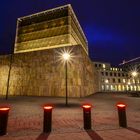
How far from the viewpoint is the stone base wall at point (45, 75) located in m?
19.8

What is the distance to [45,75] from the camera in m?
21.0

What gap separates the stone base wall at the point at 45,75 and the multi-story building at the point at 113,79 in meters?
43.2

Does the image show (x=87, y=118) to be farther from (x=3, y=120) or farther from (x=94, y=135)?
(x=3, y=120)

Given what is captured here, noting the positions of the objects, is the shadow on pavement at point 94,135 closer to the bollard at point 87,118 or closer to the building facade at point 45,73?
the bollard at point 87,118

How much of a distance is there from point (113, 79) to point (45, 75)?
51.3 m

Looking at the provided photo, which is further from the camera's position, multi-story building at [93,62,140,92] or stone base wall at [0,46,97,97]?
multi-story building at [93,62,140,92]

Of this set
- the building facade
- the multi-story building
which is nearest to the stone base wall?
the building facade

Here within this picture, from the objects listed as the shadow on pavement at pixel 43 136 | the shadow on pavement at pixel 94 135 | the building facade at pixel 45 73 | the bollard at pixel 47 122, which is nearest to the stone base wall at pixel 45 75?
the building facade at pixel 45 73

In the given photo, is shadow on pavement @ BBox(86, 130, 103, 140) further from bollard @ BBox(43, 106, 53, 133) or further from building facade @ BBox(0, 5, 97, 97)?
building facade @ BBox(0, 5, 97, 97)

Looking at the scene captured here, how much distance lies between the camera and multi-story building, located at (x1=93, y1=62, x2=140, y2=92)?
63.8m

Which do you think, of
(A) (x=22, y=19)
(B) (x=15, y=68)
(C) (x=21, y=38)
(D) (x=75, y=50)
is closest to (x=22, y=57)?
(B) (x=15, y=68)

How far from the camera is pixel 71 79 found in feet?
63.9

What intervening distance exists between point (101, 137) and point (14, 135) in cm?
264

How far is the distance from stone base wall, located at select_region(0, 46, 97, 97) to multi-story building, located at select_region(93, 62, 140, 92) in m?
43.2
